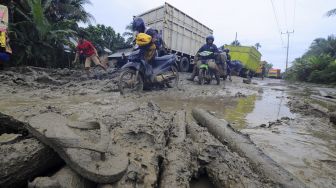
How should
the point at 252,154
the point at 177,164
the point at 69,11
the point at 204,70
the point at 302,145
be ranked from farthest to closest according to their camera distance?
1. the point at 69,11
2. the point at 204,70
3. the point at 302,145
4. the point at 252,154
5. the point at 177,164

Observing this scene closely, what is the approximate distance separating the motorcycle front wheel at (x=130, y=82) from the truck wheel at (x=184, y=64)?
25.0 feet

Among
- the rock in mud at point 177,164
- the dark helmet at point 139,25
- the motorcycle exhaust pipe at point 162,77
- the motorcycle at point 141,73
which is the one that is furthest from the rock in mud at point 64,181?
the motorcycle exhaust pipe at point 162,77

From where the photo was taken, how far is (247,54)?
21.8 metres

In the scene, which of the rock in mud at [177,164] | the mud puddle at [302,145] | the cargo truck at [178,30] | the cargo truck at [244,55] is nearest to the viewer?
the rock in mud at [177,164]

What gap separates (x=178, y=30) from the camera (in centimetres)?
1417

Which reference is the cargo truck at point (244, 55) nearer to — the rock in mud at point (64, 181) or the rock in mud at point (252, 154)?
the rock in mud at point (252, 154)

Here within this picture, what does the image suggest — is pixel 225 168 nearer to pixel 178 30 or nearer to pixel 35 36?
pixel 35 36

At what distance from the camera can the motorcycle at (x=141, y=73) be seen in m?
7.12

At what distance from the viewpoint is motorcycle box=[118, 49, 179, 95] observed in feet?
23.4

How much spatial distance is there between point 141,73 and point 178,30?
24.1 feet

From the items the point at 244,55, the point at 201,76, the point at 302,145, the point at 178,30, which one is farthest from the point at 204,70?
the point at 244,55

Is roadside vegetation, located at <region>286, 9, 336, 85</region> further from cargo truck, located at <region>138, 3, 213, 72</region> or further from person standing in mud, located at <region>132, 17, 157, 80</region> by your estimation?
person standing in mud, located at <region>132, 17, 157, 80</region>

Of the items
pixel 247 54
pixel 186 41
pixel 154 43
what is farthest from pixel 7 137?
pixel 247 54

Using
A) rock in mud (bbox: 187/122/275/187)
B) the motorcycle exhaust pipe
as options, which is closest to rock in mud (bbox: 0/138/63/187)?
rock in mud (bbox: 187/122/275/187)
